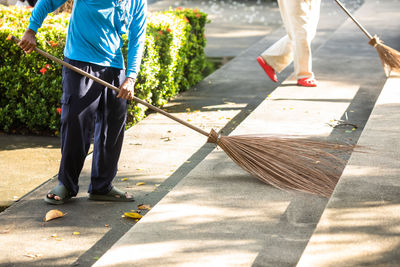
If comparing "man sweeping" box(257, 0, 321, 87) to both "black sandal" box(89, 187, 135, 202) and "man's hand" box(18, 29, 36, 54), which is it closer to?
"black sandal" box(89, 187, 135, 202)

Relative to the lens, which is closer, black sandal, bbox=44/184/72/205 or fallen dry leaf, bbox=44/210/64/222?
fallen dry leaf, bbox=44/210/64/222

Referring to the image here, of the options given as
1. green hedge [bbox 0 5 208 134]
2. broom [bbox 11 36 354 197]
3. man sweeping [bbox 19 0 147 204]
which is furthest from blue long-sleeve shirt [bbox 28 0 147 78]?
green hedge [bbox 0 5 208 134]

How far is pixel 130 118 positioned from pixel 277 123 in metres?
1.96

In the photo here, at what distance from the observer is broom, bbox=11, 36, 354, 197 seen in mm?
4504

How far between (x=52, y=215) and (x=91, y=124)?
0.70 meters

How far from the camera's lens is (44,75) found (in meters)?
6.78

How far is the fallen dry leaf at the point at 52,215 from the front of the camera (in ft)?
14.9

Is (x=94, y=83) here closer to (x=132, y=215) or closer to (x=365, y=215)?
(x=132, y=215)

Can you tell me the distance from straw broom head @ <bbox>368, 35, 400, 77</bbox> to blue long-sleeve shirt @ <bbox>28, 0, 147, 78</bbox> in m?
3.34

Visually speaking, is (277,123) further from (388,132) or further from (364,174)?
(364,174)

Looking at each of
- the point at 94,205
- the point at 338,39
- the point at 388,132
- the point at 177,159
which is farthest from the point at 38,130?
the point at 338,39

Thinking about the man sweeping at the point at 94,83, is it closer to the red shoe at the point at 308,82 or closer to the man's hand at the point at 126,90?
the man's hand at the point at 126,90

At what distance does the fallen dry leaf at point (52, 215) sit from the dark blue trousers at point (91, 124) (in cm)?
22

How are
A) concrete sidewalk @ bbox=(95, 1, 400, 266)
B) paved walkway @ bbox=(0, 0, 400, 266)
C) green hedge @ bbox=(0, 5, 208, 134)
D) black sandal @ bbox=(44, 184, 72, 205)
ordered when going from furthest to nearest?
green hedge @ bbox=(0, 5, 208, 134), black sandal @ bbox=(44, 184, 72, 205), paved walkway @ bbox=(0, 0, 400, 266), concrete sidewalk @ bbox=(95, 1, 400, 266)
